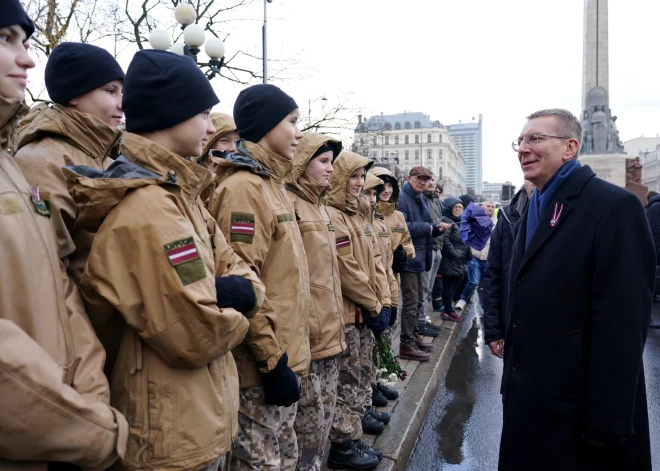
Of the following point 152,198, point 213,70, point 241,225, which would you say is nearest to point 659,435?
point 241,225

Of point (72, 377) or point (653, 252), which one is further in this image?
point (653, 252)

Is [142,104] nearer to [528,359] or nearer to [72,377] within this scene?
[72,377]

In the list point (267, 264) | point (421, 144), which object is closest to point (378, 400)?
point (267, 264)

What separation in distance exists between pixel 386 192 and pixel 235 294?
15.1 feet

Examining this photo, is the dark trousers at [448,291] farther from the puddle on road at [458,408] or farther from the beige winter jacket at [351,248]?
the beige winter jacket at [351,248]

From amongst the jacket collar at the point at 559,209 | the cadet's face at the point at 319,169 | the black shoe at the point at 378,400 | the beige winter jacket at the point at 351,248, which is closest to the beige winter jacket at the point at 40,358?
the cadet's face at the point at 319,169

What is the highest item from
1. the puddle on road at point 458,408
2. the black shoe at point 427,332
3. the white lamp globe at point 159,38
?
the white lamp globe at point 159,38

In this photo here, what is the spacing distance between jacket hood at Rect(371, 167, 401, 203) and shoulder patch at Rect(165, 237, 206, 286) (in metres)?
4.57

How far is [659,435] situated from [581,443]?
117 inches

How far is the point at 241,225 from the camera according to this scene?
259cm

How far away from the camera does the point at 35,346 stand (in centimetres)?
131

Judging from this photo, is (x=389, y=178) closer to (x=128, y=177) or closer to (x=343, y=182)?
(x=343, y=182)

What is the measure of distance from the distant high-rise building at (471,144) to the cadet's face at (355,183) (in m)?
169

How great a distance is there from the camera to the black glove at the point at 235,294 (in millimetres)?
1951
